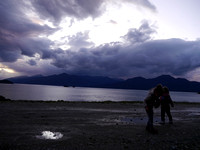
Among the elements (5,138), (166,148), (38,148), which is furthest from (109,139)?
(5,138)

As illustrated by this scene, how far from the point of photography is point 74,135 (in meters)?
8.45

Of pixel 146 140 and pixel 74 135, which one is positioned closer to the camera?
pixel 146 140

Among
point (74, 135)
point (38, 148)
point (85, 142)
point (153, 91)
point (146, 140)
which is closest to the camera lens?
point (38, 148)

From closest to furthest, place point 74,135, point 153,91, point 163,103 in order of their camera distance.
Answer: point 74,135, point 153,91, point 163,103

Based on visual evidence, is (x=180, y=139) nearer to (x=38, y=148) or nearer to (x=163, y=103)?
(x=163, y=103)

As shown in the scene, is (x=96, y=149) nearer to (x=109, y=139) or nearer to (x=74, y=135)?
(x=109, y=139)

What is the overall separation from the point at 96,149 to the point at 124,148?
3.72ft

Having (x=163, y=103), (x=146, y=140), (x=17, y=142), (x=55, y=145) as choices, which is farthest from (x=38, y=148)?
(x=163, y=103)

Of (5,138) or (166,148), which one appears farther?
(5,138)

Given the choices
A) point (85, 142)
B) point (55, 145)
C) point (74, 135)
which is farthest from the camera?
point (74, 135)

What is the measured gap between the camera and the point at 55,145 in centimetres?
674

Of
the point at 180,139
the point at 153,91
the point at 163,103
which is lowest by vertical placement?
the point at 180,139

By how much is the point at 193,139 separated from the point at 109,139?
13.6 ft

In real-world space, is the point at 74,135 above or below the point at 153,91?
below
